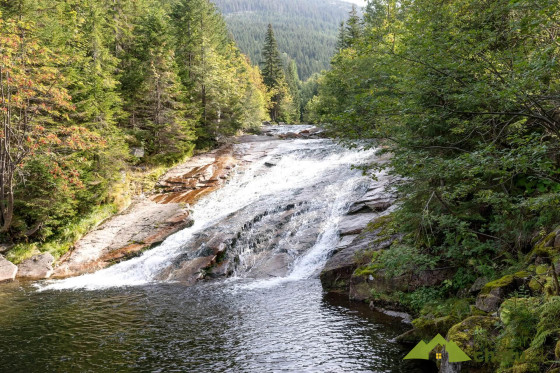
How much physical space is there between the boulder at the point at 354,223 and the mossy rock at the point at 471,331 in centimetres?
723

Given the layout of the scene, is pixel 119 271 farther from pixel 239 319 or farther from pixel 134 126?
pixel 134 126

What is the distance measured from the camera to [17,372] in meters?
7.00

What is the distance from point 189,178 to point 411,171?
58.4 ft

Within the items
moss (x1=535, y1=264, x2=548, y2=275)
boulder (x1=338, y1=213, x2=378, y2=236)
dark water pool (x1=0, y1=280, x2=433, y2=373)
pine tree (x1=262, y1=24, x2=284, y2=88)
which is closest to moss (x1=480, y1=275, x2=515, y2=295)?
moss (x1=535, y1=264, x2=548, y2=275)

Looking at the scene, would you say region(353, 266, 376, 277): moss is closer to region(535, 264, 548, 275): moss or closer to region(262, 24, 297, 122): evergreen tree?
region(535, 264, 548, 275): moss

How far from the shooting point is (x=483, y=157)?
5.71 metres

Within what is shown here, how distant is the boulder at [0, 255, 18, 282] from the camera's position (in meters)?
14.2

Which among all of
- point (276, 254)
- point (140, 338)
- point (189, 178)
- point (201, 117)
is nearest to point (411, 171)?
point (140, 338)

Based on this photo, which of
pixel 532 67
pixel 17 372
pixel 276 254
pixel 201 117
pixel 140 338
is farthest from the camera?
pixel 201 117

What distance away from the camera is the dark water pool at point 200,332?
7.13m

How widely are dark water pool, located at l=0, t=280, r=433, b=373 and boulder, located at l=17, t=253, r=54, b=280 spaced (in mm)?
2711

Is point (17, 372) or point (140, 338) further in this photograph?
point (140, 338)

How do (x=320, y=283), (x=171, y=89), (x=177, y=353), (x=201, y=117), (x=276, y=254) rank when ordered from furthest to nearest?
(x=201, y=117), (x=171, y=89), (x=276, y=254), (x=320, y=283), (x=177, y=353)

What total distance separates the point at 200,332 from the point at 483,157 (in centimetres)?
723
